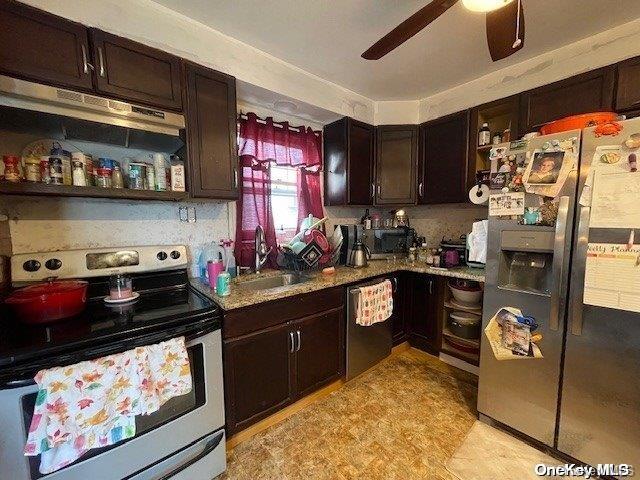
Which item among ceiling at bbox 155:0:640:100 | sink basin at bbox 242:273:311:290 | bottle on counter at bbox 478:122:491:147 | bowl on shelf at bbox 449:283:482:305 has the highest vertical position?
ceiling at bbox 155:0:640:100

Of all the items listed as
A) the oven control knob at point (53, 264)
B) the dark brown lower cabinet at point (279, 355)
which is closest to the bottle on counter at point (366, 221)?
the dark brown lower cabinet at point (279, 355)

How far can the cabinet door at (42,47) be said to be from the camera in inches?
41.8

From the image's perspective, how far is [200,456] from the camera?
4.03 ft

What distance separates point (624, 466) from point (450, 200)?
74.0 inches

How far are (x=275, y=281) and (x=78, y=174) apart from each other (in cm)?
135

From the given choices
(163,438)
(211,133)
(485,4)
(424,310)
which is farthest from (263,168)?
(424,310)

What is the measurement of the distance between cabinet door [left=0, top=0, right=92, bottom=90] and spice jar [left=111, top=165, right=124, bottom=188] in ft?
1.30

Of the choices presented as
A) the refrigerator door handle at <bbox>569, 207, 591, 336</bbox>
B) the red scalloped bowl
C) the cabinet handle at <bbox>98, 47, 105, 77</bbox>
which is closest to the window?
the cabinet handle at <bbox>98, 47, 105, 77</bbox>

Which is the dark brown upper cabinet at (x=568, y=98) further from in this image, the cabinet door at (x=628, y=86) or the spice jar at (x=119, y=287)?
the spice jar at (x=119, y=287)

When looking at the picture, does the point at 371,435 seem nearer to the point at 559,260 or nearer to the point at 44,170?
the point at 559,260

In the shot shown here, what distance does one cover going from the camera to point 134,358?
1.01m

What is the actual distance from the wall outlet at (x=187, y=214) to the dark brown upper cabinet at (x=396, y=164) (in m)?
1.74

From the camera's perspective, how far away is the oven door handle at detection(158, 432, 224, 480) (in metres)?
1.14

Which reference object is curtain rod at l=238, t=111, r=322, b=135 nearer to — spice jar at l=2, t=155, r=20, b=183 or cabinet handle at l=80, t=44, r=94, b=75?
cabinet handle at l=80, t=44, r=94, b=75
